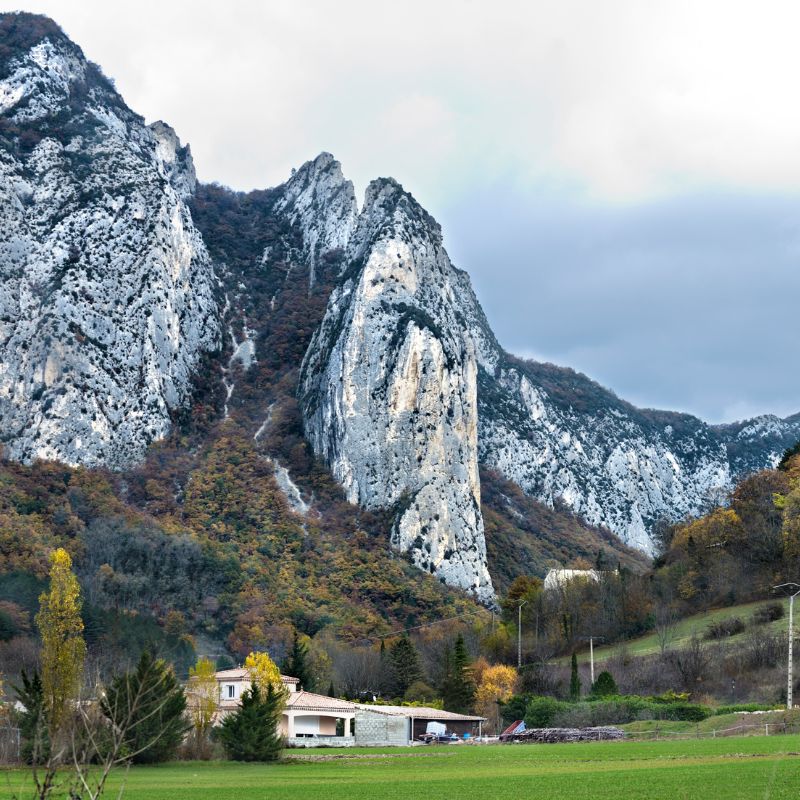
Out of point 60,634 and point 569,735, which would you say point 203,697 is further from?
point 569,735

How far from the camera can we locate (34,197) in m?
128

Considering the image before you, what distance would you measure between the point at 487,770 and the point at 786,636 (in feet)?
119

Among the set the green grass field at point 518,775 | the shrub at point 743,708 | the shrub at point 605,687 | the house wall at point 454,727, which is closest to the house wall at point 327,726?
the house wall at point 454,727

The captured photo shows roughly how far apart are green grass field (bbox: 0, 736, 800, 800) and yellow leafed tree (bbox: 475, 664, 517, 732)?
29958 millimetres

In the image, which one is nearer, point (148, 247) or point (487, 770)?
point (487, 770)

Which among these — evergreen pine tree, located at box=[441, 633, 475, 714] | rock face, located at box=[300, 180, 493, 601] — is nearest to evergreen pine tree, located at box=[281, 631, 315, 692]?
evergreen pine tree, located at box=[441, 633, 475, 714]

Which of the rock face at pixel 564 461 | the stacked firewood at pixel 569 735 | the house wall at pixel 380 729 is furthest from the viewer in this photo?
the rock face at pixel 564 461

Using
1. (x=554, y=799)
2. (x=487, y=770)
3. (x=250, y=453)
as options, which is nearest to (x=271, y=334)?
(x=250, y=453)

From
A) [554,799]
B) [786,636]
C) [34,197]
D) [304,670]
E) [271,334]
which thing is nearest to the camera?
[554,799]

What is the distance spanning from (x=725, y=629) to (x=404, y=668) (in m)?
25.9

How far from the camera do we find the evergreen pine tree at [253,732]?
44.2m

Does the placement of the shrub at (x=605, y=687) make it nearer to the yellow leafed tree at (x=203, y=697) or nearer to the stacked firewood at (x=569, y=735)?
the stacked firewood at (x=569, y=735)

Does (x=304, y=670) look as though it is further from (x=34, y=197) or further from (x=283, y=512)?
(x=34, y=197)

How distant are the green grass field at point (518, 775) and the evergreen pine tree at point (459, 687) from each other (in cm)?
3007
